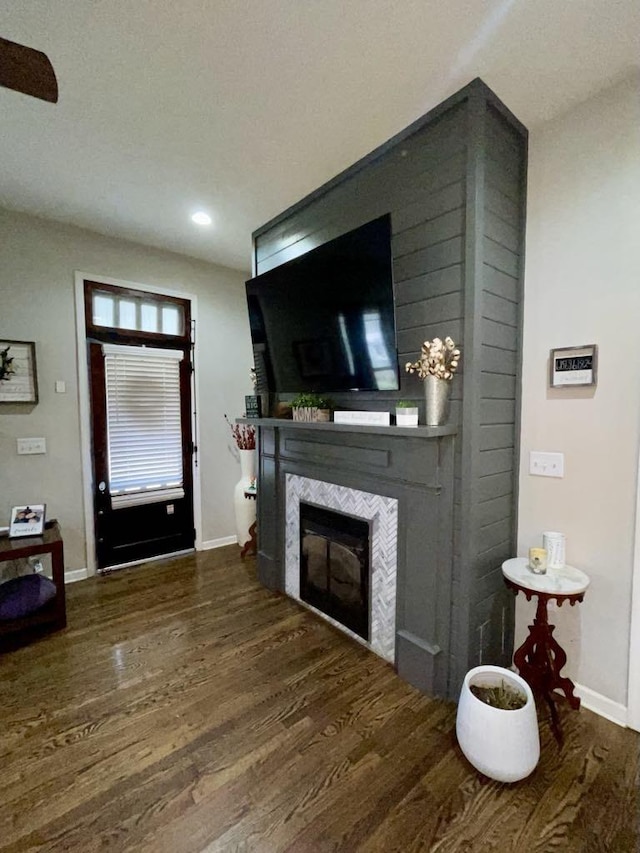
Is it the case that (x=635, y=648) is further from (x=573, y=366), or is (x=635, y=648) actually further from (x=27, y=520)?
(x=27, y=520)

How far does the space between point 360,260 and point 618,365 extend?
1.25 meters

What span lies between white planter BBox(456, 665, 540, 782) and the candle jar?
49 cm

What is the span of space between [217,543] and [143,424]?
1.42 meters

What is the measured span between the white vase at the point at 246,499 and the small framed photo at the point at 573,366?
257 cm

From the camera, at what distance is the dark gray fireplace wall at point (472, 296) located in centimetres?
160

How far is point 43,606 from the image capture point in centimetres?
226

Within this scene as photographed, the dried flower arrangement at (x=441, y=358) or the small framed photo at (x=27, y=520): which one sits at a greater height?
the dried flower arrangement at (x=441, y=358)

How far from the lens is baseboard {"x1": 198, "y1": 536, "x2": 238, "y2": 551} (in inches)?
142

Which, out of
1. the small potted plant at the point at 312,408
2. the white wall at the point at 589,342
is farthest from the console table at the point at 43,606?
the white wall at the point at 589,342

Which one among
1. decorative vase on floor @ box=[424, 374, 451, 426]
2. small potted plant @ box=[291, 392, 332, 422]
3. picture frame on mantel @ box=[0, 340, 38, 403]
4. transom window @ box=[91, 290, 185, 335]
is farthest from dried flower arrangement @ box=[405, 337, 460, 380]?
picture frame on mantel @ box=[0, 340, 38, 403]

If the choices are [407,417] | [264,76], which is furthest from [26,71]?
[407,417]

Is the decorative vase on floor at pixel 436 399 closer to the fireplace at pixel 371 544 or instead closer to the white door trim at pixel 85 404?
the fireplace at pixel 371 544

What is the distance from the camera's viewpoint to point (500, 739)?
1306 millimetres

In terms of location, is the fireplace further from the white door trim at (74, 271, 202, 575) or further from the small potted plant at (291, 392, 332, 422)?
the white door trim at (74, 271, 202, 575)
